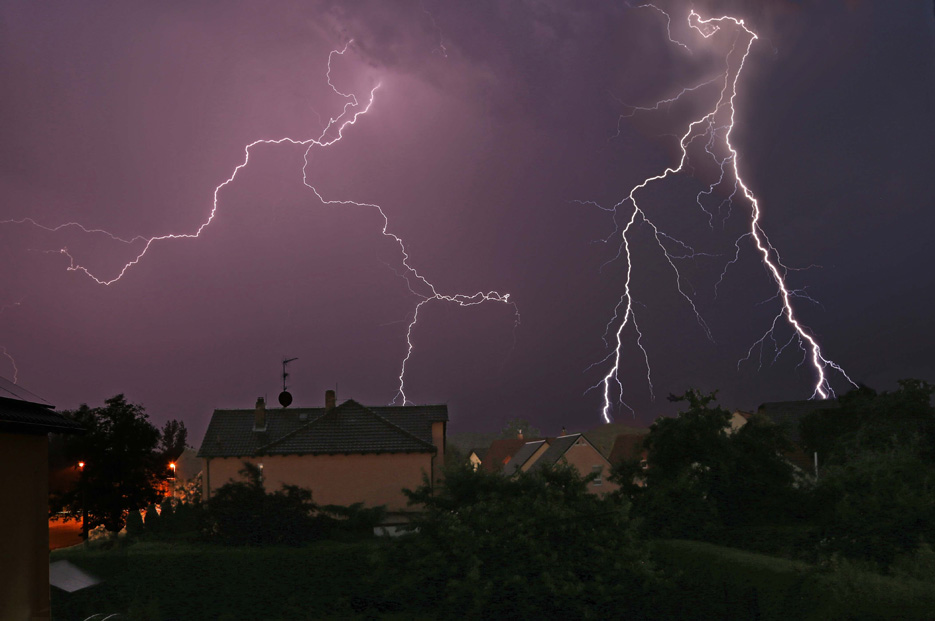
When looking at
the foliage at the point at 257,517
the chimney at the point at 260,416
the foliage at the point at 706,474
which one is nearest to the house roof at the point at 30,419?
the foliage at the point at 257,517

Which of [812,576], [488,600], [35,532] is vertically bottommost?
[488,600]

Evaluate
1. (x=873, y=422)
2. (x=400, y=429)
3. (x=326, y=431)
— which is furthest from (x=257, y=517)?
(x=873, y=422)

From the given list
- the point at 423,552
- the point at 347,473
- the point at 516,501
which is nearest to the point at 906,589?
the point at 516,501

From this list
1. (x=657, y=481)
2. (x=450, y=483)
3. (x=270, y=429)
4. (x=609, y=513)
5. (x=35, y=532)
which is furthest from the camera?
(x=270, y=429)

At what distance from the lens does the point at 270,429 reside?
82.5 feet

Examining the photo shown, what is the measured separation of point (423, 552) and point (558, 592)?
93.3 inches

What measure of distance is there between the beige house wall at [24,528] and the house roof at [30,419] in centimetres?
12

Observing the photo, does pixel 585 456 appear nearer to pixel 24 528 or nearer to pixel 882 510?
pixel 882 510

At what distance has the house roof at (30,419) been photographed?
4.96m

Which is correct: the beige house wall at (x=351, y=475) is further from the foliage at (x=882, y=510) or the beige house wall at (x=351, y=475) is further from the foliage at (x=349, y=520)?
the foliage at (x=882, y=510)

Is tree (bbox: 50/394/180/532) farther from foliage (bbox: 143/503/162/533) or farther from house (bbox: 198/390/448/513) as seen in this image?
foliage (bbox: 143/503/162/533)

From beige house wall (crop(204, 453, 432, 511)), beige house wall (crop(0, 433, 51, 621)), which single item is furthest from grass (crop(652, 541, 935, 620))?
beige house wall (crop(204, 453, 432, 511))

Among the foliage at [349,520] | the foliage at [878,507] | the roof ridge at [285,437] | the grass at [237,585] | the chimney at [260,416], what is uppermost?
the chimney at [260,416]

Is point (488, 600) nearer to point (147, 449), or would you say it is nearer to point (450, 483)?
point (450, 483)
